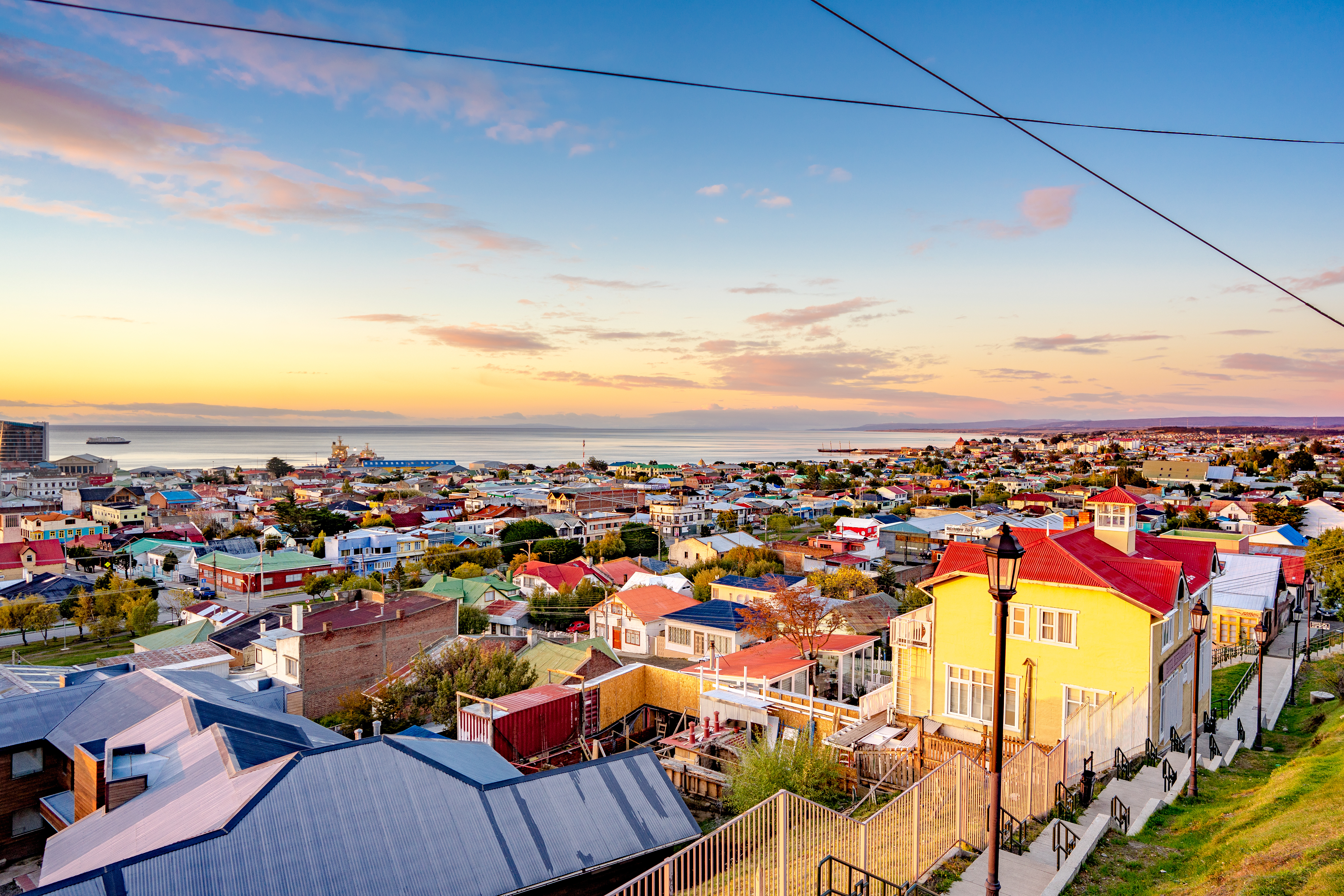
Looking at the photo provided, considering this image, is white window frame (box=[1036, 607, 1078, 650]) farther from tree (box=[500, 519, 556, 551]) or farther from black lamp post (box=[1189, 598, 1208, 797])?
tree (box=[500, 519, 556, 551])

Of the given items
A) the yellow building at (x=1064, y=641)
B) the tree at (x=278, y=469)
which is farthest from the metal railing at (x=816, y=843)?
the tree at (x=278, y=469)

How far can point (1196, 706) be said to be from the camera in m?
12.1

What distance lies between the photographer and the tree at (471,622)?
3769 cm

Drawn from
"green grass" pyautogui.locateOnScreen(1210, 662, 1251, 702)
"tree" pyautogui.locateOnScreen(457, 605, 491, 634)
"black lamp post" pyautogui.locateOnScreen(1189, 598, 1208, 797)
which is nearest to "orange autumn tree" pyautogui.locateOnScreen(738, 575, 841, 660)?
"green grass" pyautogui.locateOnScreen(1210, 662, 1251, 702)

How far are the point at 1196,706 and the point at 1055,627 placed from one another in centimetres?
395

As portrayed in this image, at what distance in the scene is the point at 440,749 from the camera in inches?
502

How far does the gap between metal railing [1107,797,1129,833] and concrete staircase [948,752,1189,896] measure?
56 mm

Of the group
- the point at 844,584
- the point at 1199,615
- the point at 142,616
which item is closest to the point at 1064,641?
the point at 1199,615

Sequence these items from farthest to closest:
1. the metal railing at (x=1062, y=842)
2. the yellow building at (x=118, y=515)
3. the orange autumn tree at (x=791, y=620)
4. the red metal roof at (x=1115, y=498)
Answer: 1. the yellow building at (x=118, y=515)
2. the orange autumn tree at (x=791, y=620)
3. the red metal roof at (x=1115, y=498)
4. the metal railing at (x=1062, y=842)

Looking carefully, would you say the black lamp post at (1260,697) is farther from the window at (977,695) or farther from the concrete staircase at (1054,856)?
the concrete staircase at (1054,856)

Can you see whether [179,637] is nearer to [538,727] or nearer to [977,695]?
[538,727]

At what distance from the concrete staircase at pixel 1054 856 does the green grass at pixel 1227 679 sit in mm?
11827

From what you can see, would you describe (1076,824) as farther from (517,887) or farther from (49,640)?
(49,640)

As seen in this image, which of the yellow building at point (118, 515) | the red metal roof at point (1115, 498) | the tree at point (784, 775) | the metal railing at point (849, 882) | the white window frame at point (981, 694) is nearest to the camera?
the metal railing at point (849, 882)
